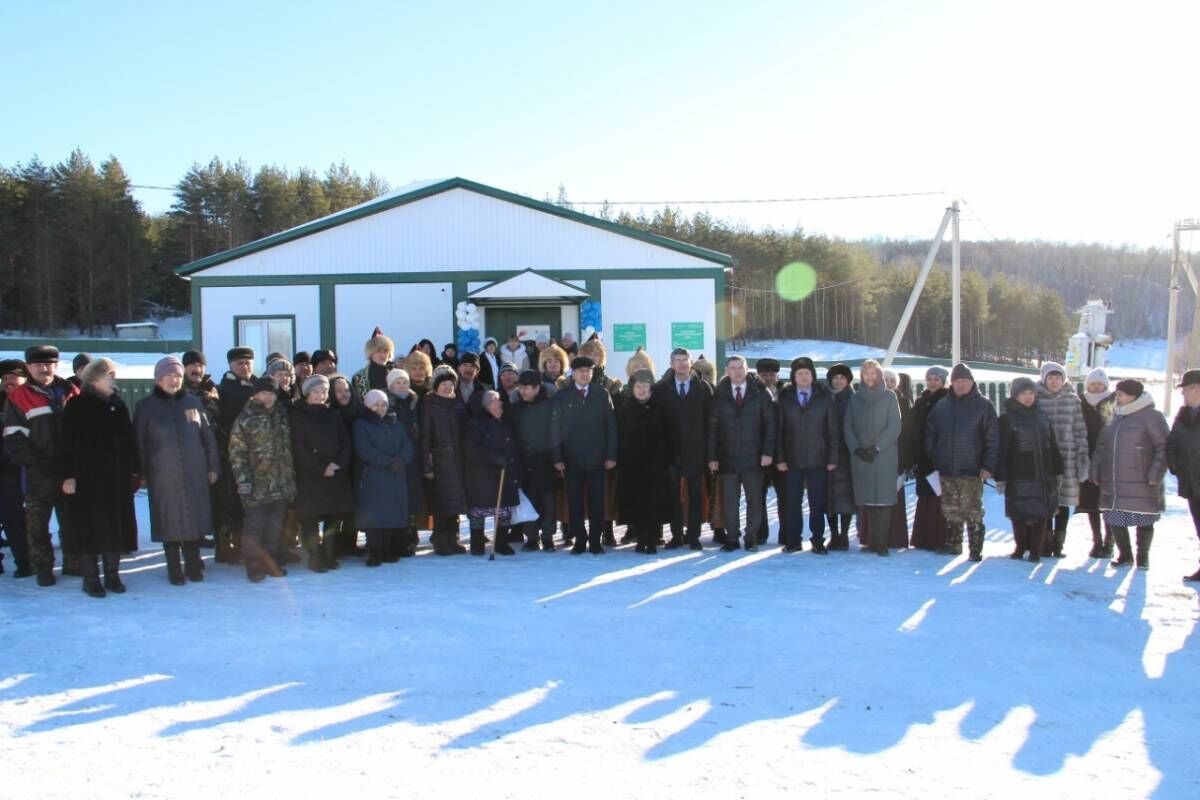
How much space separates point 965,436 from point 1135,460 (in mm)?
1289

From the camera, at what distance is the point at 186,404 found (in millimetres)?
7211

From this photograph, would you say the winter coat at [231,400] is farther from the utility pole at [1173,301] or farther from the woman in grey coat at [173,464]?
the utility pole at [1173,301]

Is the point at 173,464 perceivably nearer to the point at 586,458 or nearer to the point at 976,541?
the point at 586,458

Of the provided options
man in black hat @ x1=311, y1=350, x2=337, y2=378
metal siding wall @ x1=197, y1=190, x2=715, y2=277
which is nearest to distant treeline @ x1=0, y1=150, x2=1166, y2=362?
metal siding wall @ x1=197, y1=190, x2=715, y2=277

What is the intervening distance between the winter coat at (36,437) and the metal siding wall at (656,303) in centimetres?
1139

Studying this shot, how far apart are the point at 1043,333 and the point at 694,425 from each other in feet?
266

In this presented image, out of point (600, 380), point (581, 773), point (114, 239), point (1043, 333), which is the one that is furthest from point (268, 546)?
point (1043, 333)

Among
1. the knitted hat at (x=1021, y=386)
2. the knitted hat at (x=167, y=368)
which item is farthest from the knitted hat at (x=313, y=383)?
the knitted hat at (x=1021, y=386)

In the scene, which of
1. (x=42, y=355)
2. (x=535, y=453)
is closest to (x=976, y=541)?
(x=535, y=453)

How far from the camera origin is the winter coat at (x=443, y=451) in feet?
27.1

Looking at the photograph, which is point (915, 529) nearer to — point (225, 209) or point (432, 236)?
point (432, 236)

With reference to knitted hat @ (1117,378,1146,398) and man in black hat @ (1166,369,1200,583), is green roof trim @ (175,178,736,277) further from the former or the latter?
man in black hat @ (1166,369,1200,583)

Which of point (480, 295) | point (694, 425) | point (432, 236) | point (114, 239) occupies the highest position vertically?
point (114, 239)

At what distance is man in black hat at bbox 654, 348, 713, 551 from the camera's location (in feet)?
27.9
